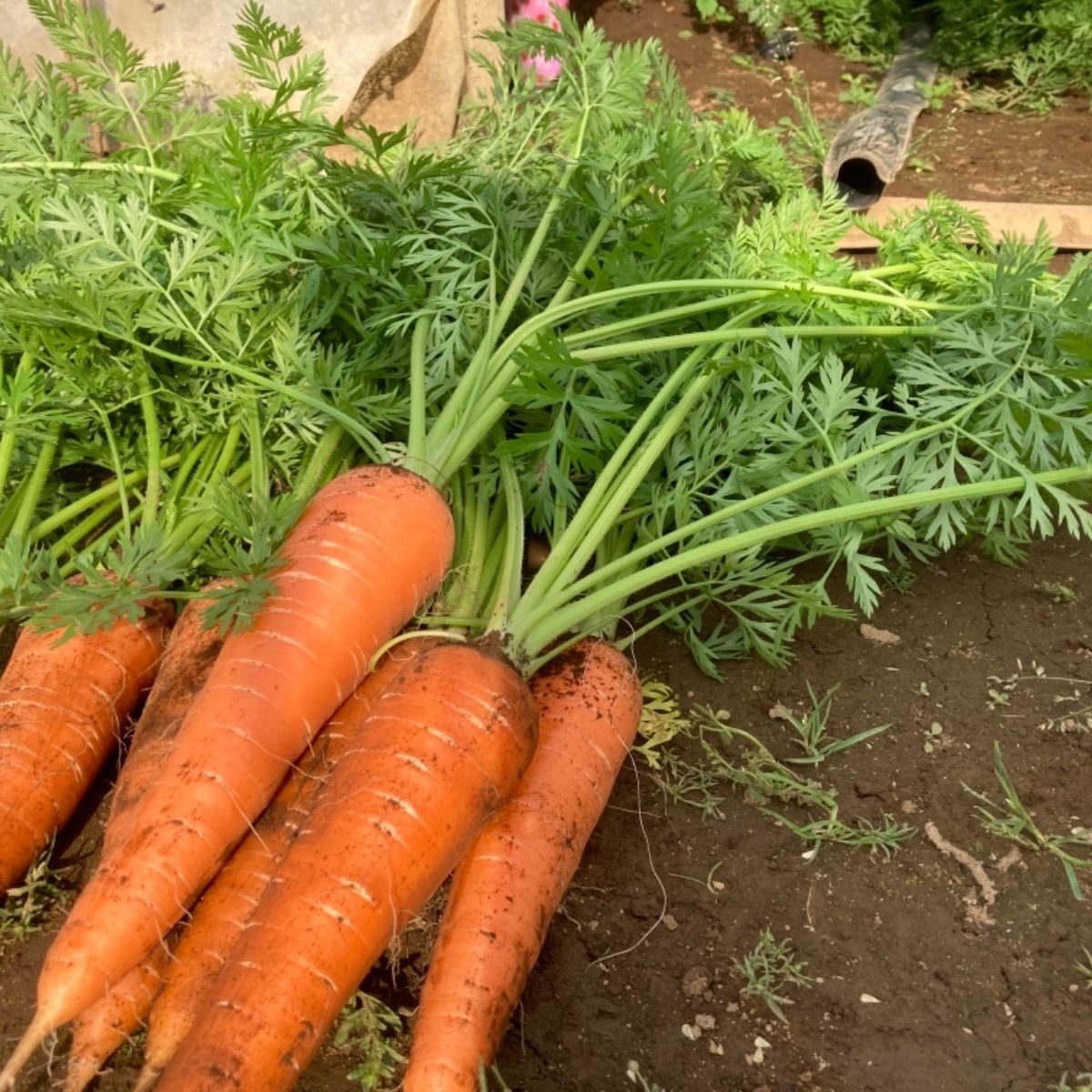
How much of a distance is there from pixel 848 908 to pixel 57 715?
1.51 meters

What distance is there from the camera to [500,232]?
2424 mm

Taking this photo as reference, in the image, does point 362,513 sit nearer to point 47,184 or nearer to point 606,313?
point 606,313

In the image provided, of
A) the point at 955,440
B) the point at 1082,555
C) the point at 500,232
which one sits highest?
the point at 500,232

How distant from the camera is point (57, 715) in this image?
6.55 ft

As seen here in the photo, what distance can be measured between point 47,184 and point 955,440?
2.15m

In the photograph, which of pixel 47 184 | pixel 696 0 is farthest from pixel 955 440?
pixel 696 0

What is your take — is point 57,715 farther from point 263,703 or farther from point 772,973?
point 772,973

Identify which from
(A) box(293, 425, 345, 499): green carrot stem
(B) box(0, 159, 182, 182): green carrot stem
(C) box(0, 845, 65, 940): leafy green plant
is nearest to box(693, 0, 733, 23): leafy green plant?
(B) box(0, 159, 182, 182): green carrot stem

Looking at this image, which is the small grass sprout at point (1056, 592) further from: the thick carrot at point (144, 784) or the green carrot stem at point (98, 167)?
the green carrot stem at point (98, 167)

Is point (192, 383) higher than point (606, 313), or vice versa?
point (192, 383)

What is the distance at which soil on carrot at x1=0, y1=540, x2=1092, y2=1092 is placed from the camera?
1729 mm

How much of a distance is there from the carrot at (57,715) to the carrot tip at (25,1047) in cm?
35

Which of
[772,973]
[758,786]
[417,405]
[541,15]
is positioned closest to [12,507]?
[417,405]

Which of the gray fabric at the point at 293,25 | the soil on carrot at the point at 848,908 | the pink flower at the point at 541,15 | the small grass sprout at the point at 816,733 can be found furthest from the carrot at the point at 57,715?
the pink flower at the point at 541,15
